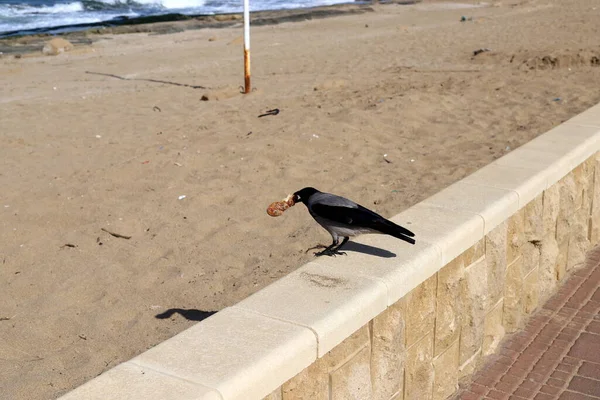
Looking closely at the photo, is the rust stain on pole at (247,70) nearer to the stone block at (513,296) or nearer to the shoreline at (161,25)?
the stone block at (513,296)

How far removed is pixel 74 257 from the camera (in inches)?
240

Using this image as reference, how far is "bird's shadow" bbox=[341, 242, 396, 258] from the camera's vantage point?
3.85 meters

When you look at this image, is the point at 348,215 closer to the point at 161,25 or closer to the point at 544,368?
the point at 544,368

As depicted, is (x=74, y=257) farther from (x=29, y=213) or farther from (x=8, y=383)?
(x=8, y=383)

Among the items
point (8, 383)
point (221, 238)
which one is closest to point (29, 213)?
point (221, 238)

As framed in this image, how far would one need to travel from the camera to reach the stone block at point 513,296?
4.64 metres

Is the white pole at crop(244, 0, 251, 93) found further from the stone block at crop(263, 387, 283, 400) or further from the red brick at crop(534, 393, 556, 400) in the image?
the stone block at crop(263, 387, 283, 400)

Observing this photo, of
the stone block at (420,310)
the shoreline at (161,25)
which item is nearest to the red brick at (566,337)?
the stone block at (420,310)

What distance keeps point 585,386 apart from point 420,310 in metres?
1.21

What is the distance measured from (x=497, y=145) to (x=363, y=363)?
5925 millimetres

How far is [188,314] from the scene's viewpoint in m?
5.08

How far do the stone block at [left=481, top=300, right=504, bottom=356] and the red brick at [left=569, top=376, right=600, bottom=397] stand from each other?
1.60ft

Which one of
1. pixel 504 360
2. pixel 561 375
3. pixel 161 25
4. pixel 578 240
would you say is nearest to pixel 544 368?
pixel 561 375

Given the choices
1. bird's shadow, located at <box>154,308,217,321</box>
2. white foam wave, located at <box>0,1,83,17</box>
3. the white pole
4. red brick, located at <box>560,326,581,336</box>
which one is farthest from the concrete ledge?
white foam wave, located at <box>0,1,83,17</box>
